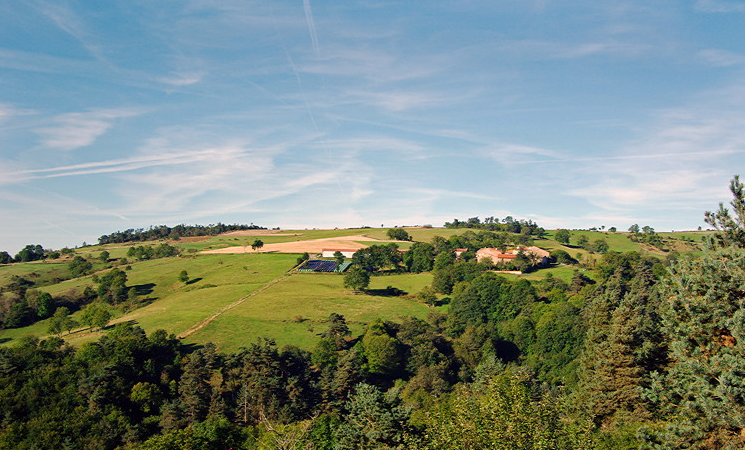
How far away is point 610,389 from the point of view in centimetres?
4478

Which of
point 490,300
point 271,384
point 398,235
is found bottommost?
point 271,384

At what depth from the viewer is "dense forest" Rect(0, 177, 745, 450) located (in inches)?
949

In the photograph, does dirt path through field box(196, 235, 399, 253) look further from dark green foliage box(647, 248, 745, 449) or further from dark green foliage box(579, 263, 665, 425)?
dark green foliage box(647, 248, 745, 449)

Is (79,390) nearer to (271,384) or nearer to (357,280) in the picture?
(271,384)

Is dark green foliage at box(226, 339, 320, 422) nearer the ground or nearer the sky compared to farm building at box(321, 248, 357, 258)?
nearer the ground

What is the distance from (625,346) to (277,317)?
221ft

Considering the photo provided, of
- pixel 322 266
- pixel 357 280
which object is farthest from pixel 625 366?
pixel 322 266

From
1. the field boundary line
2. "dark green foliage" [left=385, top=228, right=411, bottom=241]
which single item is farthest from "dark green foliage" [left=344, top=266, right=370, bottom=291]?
"dark green foliage" [left=385, top=228, right=411, bottom=241]

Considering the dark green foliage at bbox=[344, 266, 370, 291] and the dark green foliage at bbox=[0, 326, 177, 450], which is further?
the dark green foliage at bbox=[344, 266, 370, 291]

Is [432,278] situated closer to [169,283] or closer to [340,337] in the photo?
[340,337]

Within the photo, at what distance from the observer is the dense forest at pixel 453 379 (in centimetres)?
2411

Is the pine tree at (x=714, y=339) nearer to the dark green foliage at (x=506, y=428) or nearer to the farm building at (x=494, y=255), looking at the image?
the dark green foliage at (x=506, y=428)

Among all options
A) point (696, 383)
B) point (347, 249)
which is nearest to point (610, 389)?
point (696, 383)

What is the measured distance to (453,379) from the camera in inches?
3332
